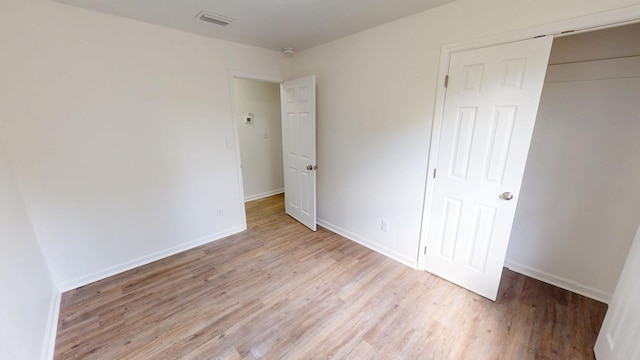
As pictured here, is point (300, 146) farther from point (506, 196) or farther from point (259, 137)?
point (506, 196)

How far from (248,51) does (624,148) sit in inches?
145

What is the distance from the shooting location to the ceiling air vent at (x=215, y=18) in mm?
2088

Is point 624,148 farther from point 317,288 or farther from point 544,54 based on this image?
point 317,288

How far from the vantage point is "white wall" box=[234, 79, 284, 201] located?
4340mm

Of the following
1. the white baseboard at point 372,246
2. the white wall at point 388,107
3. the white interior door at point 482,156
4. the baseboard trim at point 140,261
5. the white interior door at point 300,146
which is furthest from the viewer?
the white interior door at point 300,146

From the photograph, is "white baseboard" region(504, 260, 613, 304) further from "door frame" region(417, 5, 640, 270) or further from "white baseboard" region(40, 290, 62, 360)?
"white baseboard" region(40, 290, 62, 360)

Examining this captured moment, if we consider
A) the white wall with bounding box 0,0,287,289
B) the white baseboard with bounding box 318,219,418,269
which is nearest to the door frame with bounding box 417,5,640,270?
the white baseboard with bounding box 318,219,418,269

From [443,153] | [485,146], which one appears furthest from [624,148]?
[443,153]

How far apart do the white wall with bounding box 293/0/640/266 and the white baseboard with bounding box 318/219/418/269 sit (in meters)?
0.01

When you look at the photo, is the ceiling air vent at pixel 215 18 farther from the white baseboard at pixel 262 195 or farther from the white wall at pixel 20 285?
the white baseboard at pixel 262 195

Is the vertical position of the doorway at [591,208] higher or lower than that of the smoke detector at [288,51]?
lower

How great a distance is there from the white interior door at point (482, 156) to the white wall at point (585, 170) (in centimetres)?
71

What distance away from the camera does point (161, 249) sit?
2.70 m

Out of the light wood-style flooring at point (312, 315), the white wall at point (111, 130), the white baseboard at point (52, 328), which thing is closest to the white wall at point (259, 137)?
the white wall at point (111, 130)
